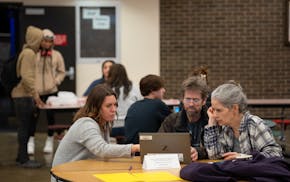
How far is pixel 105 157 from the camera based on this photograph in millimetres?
4324

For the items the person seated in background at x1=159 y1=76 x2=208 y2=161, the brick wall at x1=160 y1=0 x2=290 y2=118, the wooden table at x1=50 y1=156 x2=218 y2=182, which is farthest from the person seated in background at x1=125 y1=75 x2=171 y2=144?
the brick wall at x1=160 y1=0 x2=290 y2=118

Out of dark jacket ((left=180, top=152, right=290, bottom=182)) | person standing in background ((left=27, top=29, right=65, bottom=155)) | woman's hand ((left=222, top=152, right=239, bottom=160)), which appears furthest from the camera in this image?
person standing in background ((left=27, top=29, right=65, bottom=155))

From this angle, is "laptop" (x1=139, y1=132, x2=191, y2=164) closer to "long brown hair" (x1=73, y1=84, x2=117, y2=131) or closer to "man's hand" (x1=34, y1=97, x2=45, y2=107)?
"long brown hair" (x1=73, y1=84, x2=117, y2=131)

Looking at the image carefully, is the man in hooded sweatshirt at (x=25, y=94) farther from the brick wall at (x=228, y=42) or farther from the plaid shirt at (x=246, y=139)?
the brick wall at (x=228, y=42)

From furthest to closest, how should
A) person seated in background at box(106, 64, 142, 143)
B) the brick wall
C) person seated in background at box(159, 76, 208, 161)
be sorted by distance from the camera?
the brick wall → person seated in background at box(106, 64, 142, 143) → person seated in background at box(159, 76, 208, 161)

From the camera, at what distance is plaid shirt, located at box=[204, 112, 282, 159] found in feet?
13.4

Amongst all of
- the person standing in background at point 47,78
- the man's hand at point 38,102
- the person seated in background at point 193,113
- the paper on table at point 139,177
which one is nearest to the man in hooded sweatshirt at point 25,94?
the man's hand at point 38,102

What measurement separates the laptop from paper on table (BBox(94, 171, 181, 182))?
25cm

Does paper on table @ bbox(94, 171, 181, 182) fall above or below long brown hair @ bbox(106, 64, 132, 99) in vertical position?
below

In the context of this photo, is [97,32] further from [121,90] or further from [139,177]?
[139,177]

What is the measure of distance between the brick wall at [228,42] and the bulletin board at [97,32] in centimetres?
99

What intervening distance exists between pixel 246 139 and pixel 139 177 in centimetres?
91

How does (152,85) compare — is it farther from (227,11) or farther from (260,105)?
(227,11)

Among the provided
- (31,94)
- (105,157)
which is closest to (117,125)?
(31,94)
